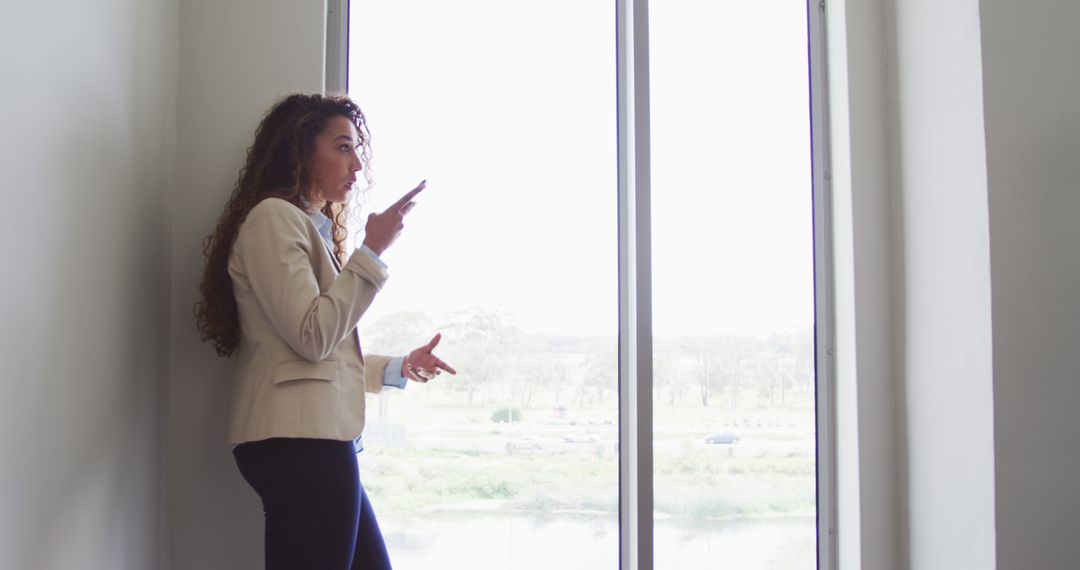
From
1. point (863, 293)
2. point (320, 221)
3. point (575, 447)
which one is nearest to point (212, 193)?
point (320, 221)

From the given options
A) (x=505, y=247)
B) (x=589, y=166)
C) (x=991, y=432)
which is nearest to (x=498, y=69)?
(x=589, y=166)

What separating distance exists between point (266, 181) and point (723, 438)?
1370 mm

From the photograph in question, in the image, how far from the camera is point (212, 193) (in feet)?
5.75

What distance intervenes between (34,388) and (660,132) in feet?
5.12

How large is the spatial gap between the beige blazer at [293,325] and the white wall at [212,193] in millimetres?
349

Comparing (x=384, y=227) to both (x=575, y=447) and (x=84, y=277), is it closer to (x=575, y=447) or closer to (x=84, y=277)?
(x=84, y=277)

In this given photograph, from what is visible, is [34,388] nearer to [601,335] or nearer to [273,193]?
[273,193]

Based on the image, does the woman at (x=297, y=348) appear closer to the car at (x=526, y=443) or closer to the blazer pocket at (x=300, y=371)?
the blazer pocket at (x=300, y=371)

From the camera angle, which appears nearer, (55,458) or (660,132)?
(55,458)

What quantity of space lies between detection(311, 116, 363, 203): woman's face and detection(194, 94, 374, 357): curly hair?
0.5 inches

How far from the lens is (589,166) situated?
2055 mm

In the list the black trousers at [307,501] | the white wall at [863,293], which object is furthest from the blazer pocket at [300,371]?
the white wall at [863,293]

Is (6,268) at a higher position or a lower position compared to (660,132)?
lower

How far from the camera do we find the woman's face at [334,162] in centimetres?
155
